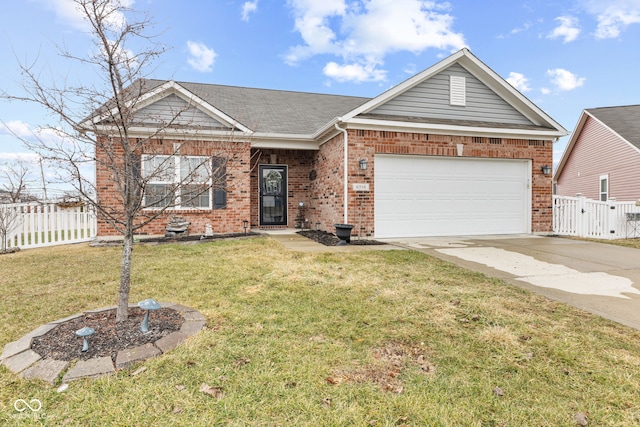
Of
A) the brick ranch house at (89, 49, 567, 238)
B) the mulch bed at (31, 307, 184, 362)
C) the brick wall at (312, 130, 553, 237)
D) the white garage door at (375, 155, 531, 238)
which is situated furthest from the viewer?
the white garage door at (375, 155, 531, 238)

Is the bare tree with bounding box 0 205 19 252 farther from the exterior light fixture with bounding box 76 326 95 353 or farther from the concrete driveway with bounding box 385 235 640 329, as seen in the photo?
the concrete driveway with bounding box 385 235 640 329

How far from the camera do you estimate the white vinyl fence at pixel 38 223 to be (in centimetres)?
823

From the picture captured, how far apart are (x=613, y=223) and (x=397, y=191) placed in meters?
6.85

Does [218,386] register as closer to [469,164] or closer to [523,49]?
[469,164]

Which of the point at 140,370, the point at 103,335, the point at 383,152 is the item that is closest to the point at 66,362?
Result: the point at 103,335

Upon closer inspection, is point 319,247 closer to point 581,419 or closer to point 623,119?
point 581,419

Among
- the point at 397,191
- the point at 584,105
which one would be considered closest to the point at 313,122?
the point at 397,191

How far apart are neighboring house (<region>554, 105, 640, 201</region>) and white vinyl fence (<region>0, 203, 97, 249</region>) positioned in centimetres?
2107

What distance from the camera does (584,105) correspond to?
61.1 feet

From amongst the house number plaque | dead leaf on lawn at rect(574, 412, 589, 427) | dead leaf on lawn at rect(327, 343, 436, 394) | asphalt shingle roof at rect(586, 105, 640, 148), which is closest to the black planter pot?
the house number plaque

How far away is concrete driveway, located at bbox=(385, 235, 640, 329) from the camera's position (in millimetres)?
3982

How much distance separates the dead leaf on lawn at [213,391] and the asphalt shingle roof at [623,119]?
20.0 metres

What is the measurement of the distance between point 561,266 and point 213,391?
6028 mm

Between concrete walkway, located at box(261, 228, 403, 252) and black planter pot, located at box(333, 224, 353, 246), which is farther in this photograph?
black planter pot, located at box(333, 224, 353, 246)
